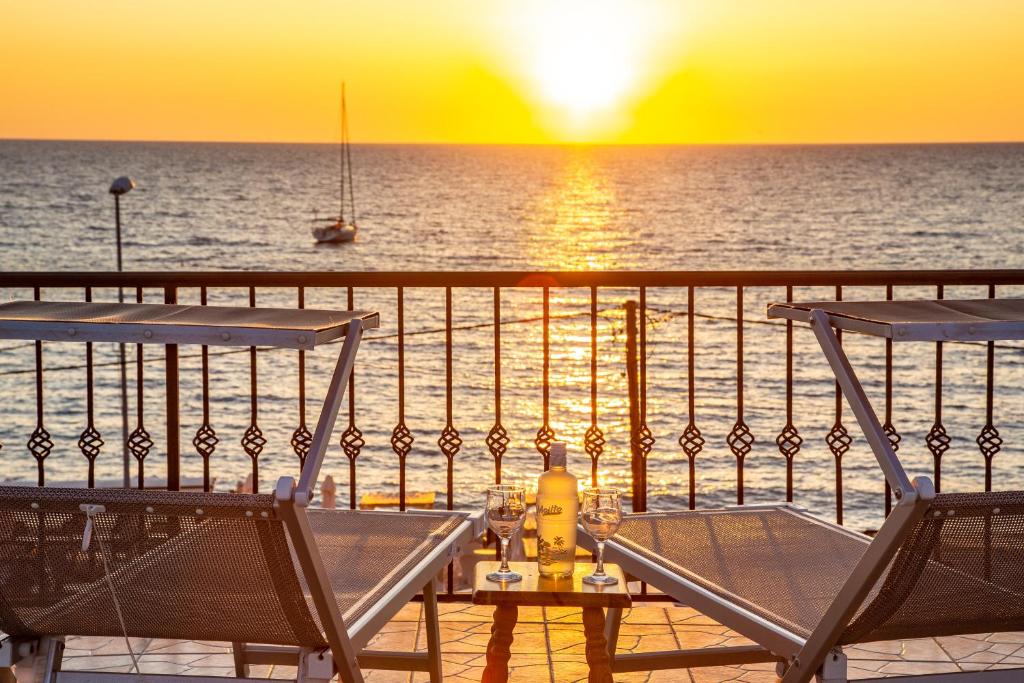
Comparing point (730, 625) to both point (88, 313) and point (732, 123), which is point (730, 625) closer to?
point (88, 313)

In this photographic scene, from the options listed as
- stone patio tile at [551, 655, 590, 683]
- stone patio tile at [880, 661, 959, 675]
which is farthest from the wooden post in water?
stone patio tile at [880, 661, 959, 675]

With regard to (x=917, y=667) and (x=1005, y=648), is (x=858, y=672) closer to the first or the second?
(x=917, y=667)

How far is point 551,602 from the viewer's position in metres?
2.66

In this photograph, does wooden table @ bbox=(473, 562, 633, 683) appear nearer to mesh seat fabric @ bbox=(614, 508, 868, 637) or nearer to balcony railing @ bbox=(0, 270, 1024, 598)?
mesh seat fabric @ bbox=(614, 508, 868, 637)

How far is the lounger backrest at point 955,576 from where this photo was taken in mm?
2213

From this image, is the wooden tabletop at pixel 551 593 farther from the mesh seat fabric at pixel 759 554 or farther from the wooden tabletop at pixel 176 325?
the wooden tabletop at pixel 176 325

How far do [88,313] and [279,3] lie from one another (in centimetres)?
5261

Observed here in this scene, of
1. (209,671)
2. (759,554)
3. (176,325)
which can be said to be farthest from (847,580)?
(209,671)

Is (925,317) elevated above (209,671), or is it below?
above

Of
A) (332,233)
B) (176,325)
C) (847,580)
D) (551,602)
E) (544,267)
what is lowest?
(551,602)

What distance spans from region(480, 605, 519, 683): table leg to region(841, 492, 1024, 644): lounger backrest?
715 mm

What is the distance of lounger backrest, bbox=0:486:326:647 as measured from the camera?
7.13 feet

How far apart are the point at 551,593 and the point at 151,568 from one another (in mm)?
825

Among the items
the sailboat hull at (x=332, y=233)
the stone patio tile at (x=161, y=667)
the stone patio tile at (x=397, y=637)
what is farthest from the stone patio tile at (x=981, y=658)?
the sailboat hull at (x=332, y=233)
